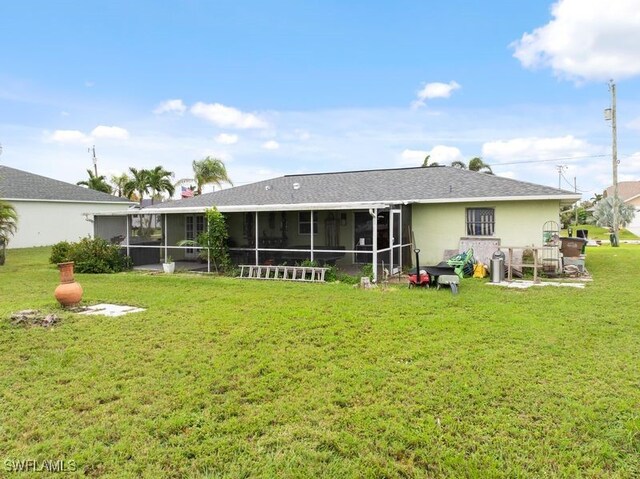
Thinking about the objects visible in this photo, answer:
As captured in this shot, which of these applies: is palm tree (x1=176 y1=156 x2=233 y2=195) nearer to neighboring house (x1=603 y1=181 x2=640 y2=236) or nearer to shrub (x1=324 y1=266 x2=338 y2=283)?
shrub (x1=324 y1=266 x2=338 y2=283)

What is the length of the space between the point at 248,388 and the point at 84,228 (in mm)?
28773

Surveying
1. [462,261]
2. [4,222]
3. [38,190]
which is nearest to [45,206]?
[38,190]

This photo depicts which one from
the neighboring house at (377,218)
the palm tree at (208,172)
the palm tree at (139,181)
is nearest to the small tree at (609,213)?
the neighboring house at (377,218)

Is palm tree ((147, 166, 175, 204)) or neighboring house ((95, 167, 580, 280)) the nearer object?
neighboring house ((95, 167, 580, 280))

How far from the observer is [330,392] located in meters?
4.16

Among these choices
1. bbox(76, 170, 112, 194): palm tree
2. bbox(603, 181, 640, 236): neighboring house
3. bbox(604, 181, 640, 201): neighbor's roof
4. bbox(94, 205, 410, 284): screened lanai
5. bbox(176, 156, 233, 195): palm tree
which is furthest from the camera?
bbox(604, 181, 640, 201): neighbor's roof

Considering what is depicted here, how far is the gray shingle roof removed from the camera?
1309 cm

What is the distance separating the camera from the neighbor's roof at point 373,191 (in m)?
12.7

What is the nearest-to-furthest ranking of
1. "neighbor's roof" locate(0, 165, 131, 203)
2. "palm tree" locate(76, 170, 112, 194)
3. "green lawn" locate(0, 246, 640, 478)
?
"green lawn" locate(0, 246, 640, 478)
"neighbor's roof" locate(0, 165, 131, 203)
"palm tree" locate(76, 170, 112, 194)

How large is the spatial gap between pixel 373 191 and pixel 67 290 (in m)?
10.5

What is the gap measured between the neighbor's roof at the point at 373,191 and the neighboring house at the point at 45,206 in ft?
39.5

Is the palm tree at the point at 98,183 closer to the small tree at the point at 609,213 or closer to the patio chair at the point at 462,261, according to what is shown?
the patio chair at the point at 462,261

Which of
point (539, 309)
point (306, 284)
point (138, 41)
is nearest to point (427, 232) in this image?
point (306, 284)

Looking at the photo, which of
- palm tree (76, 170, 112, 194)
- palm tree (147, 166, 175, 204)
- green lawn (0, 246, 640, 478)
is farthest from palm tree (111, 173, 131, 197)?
green lawn (0, 246, 640, 478)
